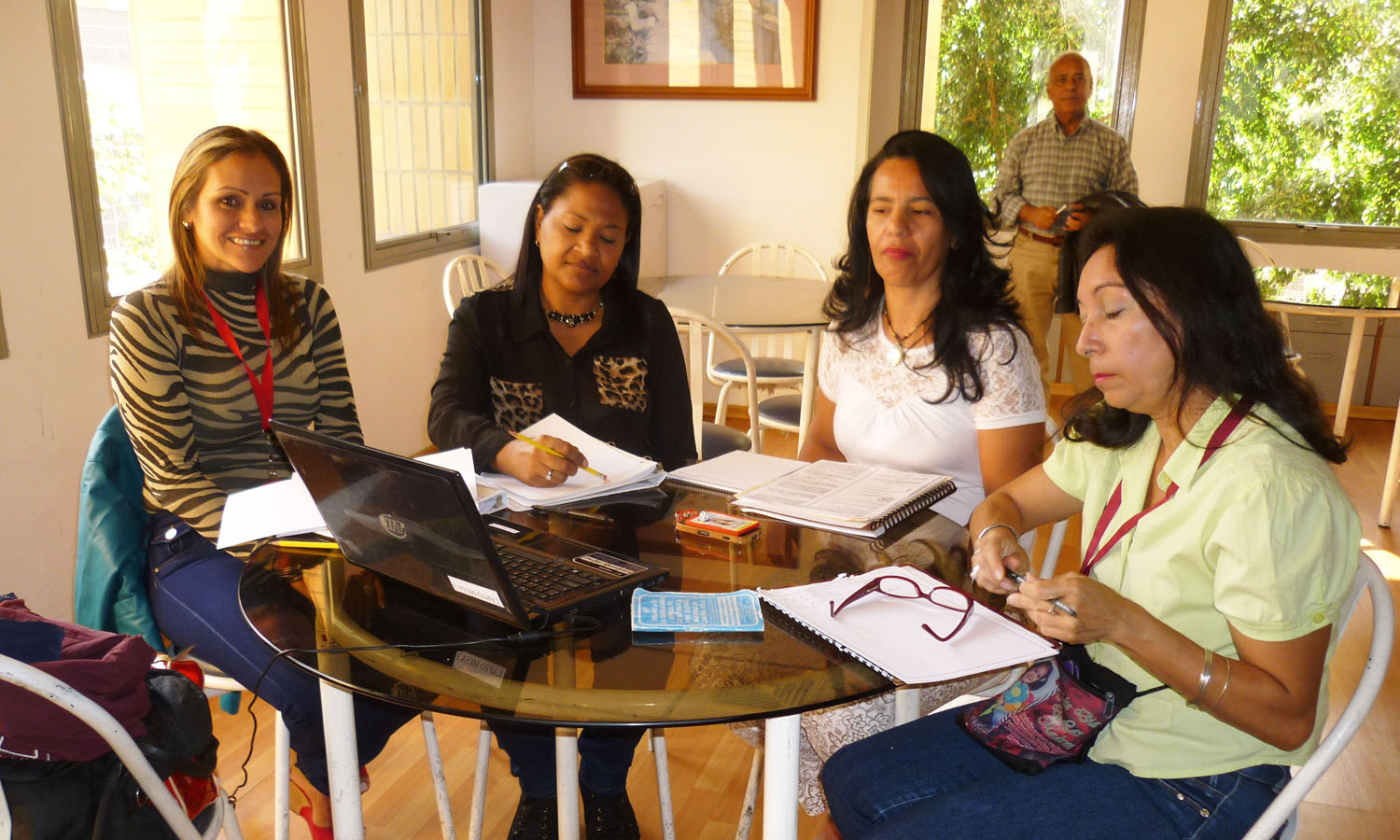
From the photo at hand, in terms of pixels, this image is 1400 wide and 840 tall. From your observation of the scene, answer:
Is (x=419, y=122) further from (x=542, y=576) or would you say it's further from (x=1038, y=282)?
(x=542, y=576)

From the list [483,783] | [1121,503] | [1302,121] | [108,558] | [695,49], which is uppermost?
[695,49]

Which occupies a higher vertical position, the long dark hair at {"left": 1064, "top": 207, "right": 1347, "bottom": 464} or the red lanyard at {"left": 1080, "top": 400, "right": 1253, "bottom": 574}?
the long dark hair at {"left": 1064, "top": 207, "right": 1347, "bottom": 464}

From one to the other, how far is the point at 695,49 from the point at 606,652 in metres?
4.00

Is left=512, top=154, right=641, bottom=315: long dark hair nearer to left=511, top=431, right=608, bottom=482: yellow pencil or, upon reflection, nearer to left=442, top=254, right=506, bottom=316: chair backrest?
left=511, top=431, right=608, bottom=482: yellow pencil

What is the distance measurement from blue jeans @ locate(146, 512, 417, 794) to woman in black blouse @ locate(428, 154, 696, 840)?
414 mm

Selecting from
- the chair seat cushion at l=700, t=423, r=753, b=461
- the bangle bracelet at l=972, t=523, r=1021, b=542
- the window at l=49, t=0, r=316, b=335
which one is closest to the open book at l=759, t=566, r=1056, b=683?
the bangle bracelet at l=972, t=523, r=1021, b=542

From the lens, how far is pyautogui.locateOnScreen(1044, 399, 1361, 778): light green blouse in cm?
108

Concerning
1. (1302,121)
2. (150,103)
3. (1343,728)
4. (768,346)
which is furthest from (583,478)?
(1302,121)

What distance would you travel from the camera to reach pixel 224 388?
1912 mm

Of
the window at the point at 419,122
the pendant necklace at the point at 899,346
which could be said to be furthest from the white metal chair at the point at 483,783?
the window at the point at 419,122

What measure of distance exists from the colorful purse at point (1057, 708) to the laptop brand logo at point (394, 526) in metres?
0.73

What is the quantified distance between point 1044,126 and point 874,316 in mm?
3251

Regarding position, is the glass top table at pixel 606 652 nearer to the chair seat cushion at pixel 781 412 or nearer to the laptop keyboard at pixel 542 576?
the laptop keyboard at pixel 542 576

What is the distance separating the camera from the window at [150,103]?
2.53 m
